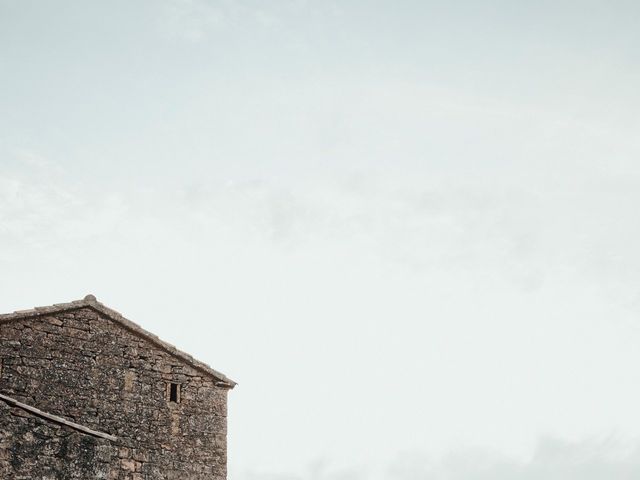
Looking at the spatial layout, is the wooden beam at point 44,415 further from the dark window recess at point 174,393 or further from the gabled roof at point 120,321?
the dark window recess at point 174,393

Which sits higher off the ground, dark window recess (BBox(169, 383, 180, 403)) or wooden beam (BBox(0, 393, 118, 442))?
dark window recess (BBox(169, 383, 180, 403))

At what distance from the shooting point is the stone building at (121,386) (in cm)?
1622

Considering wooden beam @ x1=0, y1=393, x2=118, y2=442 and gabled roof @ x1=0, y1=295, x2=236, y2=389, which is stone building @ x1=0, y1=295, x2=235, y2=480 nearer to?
gabled roof @ x1=0, y1=295, x2=236, y2=389

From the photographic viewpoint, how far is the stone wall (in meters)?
16.2

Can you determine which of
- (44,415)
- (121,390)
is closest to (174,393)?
(121,390)

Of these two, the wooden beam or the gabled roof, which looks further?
the gabled roof

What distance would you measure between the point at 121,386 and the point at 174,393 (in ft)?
4.01

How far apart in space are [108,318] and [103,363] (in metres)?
0.99

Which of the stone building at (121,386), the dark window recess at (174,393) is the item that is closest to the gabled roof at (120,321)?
the stone building at (121,386)

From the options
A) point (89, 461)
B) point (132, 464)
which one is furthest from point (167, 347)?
point (89, 461)

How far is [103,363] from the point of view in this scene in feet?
55.9

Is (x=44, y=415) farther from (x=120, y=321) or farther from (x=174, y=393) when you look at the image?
(x=174, y=393)

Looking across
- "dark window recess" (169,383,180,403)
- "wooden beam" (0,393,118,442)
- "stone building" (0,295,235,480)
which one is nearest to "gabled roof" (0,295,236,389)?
"stone building" (0,295,235,480)

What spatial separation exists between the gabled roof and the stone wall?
0.32 feet
